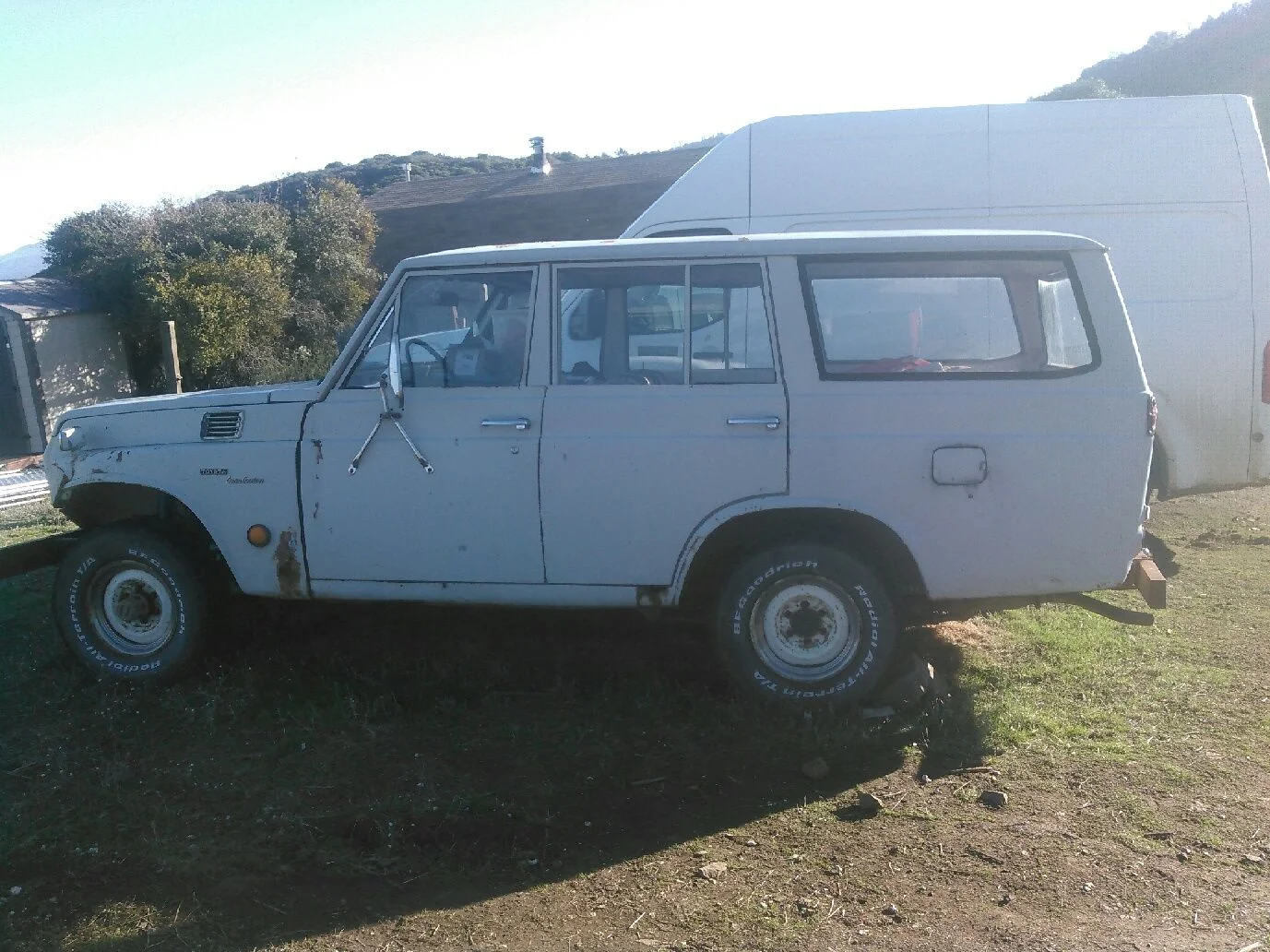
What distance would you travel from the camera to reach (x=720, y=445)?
15.9ft

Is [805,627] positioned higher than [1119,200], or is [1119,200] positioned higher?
[1119,200]

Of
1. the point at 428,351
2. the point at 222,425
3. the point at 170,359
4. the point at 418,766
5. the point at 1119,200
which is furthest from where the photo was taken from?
the point at 170,359

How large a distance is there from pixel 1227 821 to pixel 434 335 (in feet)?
12.4

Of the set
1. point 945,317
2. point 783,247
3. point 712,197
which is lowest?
point 945,317

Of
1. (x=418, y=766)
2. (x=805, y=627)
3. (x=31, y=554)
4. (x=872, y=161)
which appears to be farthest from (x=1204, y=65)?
(x=418, y=766)

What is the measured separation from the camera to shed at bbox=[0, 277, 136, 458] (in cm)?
1741

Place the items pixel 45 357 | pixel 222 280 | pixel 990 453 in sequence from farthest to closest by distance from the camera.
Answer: pixel 222 280 → pixel 45 357 → pixel 990 453

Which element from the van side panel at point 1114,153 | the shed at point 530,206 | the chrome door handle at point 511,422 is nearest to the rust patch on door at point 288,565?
the chrome door handle at point 511,422

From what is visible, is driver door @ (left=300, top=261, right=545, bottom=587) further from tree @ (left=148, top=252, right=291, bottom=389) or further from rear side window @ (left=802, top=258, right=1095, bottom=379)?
tree @ (left=148, top=252, right=291, bottom=389)

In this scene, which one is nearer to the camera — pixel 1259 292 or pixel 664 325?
pixel 664 325

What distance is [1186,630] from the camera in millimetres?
6246

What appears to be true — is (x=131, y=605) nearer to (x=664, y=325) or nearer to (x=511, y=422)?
(x=511, y=422)

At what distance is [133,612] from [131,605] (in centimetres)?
3

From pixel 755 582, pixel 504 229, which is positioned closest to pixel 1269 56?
pixel 504 229
